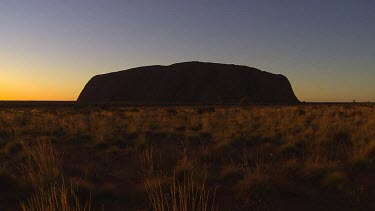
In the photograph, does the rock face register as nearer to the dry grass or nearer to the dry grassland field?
the dry grassland field

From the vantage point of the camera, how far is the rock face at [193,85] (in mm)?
102000

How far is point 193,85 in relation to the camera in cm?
10556

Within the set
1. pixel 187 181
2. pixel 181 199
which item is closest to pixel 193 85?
pixel 187 181

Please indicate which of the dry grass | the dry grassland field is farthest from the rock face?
the dry grass

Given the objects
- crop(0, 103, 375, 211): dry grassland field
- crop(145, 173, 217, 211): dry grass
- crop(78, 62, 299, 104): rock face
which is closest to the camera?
crop(145, 173, 217, 211): dry grass

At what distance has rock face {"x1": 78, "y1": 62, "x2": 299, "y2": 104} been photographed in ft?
335

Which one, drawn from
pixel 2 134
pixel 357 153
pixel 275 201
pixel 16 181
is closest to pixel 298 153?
pixel 357 153

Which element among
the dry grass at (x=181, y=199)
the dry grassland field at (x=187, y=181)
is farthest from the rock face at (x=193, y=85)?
the dry grass at (x=181, y=199)

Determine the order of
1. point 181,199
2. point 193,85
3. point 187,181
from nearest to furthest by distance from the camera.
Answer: point 181,199 < point 187,181 < point 193,85

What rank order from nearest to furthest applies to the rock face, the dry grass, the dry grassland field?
the dry grass → the dry grassland field → the rock face

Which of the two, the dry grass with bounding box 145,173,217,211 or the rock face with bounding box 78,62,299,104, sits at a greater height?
the rock face with bounding box 78,62,299,104

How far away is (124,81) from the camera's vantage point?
119 meters

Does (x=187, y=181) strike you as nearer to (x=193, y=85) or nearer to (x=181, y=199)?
(x=181, y=199)

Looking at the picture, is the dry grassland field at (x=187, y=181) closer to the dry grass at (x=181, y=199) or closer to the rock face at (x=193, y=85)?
the dry grass at (x=181, y=199)
